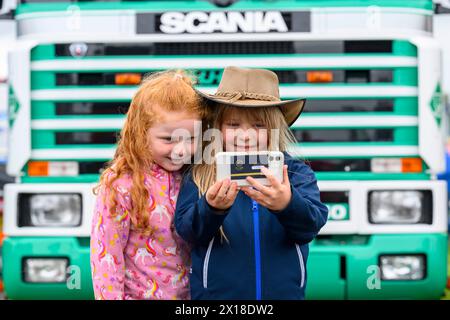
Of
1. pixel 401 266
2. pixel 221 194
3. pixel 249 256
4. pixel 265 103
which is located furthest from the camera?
pixel 401 266

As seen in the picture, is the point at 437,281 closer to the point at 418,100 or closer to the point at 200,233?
the point at 418,100

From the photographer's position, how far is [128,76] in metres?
4.40

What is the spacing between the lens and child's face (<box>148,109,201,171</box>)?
257 centimetres

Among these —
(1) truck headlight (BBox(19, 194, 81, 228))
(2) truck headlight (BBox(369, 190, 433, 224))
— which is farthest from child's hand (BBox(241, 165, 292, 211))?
(1) truck headlight (BBox(19, 194, 81, 228))

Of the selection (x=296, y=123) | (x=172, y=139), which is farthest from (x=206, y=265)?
(x=296, y=123)

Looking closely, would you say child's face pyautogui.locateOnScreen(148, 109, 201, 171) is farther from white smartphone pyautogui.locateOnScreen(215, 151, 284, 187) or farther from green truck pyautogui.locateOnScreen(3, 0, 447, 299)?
green truck pyautogui.locateOnScreen(3, 0, 447, 299)

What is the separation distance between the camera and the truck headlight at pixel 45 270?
14.3ft

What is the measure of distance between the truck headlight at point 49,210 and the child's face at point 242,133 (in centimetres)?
199

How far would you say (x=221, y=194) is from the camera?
220 cm

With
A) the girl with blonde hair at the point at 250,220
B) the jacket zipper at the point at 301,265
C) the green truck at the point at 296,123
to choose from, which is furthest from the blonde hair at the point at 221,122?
the green truck at the point at 296,123

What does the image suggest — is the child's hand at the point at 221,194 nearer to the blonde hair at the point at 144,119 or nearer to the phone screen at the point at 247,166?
the phone screen at the point at 247,166

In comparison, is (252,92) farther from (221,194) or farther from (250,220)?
(221,194)

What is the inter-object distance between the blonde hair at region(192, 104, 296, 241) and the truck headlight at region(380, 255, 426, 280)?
1890 millimetres

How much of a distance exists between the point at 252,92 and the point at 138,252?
0.68 meters
